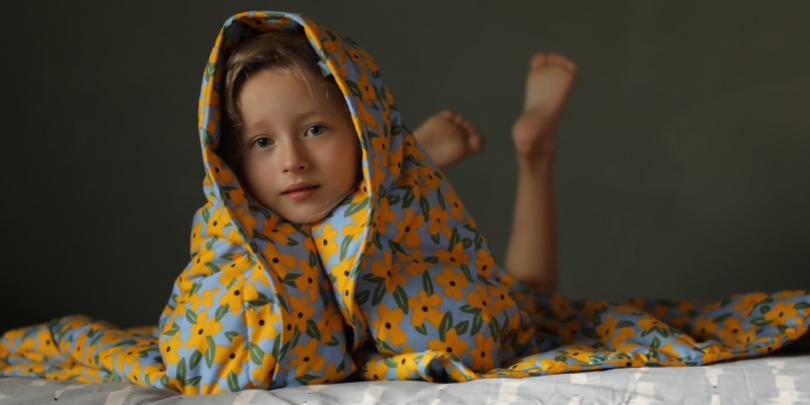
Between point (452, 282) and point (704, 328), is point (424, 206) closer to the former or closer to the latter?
point (452, 282)

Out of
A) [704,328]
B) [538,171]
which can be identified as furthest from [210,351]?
[538,171]

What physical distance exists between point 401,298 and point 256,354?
20 centimetres

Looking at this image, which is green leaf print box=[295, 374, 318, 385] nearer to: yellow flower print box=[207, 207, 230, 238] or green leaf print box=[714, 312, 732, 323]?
yellow flower print box=[207, 207, 230, 238]

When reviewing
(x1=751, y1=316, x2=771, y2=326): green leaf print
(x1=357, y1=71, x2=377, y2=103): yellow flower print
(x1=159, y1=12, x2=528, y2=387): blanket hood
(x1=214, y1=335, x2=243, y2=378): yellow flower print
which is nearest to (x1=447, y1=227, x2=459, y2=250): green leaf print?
(x1=159, y1=12, x2=528, y2=387): blanket hood

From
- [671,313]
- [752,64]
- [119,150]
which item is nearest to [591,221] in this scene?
[752,64]

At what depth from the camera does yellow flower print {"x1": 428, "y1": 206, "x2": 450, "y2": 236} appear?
1.39 meters

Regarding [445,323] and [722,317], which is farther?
[722,317]

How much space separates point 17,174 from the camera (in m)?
2.32

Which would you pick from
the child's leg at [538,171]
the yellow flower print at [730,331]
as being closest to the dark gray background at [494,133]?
the child's leg at [538,171]

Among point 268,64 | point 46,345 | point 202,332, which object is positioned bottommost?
point 46,345

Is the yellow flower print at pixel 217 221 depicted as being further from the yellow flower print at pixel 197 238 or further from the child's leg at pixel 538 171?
the child's leg at pixel 538 171

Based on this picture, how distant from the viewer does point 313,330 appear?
125 cm

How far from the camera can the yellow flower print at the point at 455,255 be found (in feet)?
4.52

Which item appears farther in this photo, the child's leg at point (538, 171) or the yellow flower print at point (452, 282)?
the child's leg at point (538, 171)
